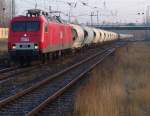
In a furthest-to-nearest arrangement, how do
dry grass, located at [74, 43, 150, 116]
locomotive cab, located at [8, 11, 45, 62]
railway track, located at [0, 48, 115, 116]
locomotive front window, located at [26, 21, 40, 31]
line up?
locomotive front window, located at [26, 21, 40, 31], locomotive cab, located at [8, 11, 45, 62], railway track, located at [0, 48, 115, 116], dry grass, located at [74, 43, 150, 116]

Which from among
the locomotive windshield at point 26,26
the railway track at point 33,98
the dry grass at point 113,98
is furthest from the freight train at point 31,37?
the dry grass at point 113,98

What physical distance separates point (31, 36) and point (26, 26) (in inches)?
35.3

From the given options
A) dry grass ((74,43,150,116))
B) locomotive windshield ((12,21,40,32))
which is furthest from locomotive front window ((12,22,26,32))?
dry grass ((74,43,150,116))

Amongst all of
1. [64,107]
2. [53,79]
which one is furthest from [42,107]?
[53,79]

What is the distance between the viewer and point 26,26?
26219mm

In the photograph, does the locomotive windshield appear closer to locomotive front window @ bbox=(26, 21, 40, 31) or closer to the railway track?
locomotive front window @ bbox=(26, 21, 40, 31)

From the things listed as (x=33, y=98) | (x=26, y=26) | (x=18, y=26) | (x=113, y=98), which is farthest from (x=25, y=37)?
(x=113, y=98)

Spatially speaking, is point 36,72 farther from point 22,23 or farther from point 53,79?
point 22,23

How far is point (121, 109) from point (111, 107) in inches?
10.1

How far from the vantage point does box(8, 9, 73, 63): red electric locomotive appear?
25328 millimetres

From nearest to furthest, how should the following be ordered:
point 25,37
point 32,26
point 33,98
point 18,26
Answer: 1. point 33,98
2. point 25,37
3. point 32,26
4. point 18,26

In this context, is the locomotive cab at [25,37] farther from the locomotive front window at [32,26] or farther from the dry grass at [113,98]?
the dry grass at [113,98]

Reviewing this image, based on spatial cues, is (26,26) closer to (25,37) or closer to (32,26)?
(32,26)

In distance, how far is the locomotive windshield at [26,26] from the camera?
26048 millimetres
